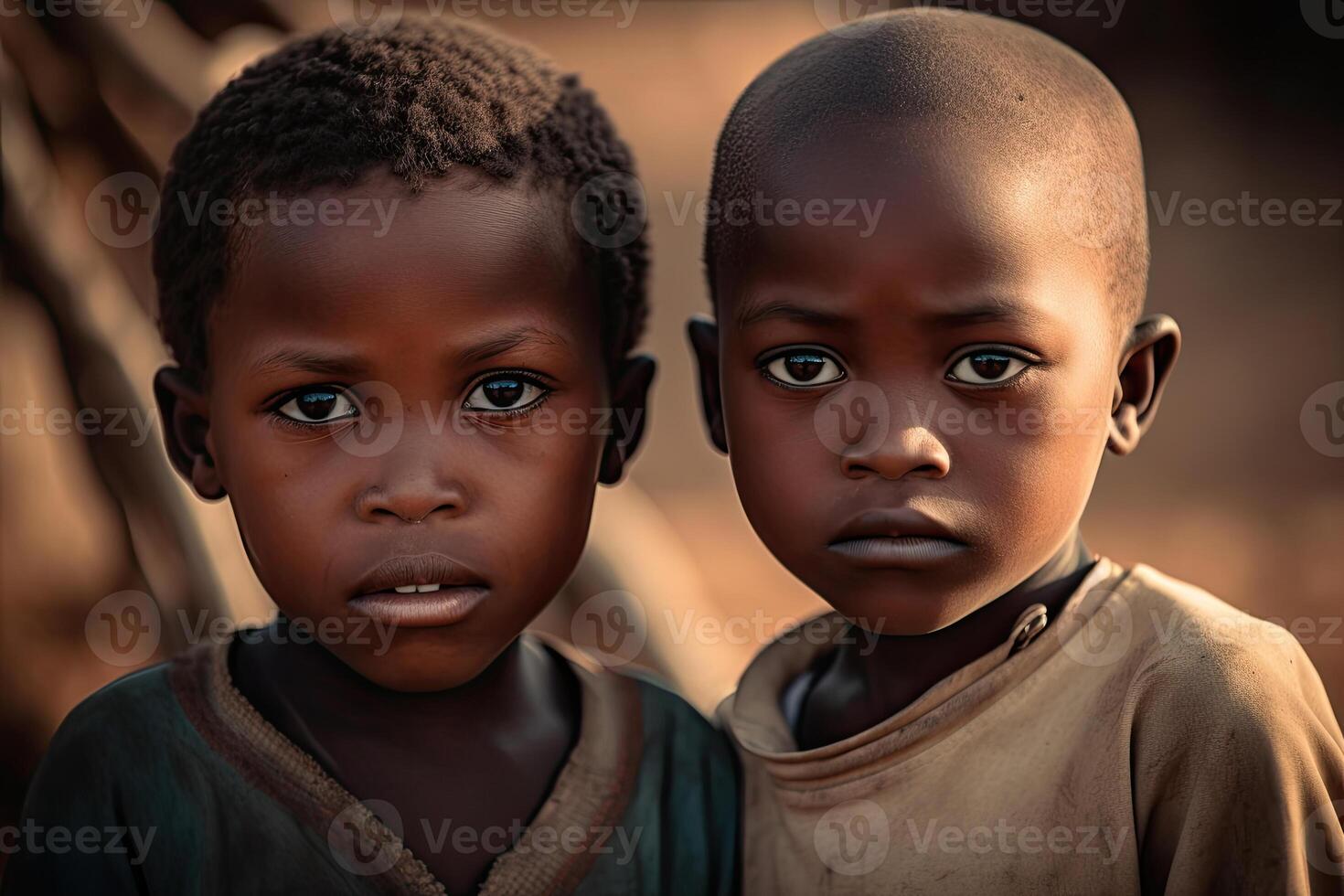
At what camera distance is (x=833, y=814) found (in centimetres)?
189

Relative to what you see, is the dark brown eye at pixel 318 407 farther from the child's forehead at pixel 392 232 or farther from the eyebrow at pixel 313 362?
the child's forehead at pixel 392 232

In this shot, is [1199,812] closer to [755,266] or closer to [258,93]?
[755,266]

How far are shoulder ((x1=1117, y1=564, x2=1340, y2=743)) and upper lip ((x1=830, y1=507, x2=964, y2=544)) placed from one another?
1.05 feet

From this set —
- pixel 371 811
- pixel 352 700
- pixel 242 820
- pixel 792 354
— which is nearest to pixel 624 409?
pixel 792 354

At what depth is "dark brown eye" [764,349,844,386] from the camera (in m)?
1.76

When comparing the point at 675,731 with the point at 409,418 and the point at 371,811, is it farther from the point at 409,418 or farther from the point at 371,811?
the point at 409,418

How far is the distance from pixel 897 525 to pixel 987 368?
0.79ft

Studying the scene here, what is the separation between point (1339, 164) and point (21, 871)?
6.60 m

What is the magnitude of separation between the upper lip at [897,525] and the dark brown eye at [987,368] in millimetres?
193

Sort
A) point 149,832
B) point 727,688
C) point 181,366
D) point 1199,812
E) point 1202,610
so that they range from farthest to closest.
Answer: point 727,688
point 181,366
point 149,832
point 1202,610
point 1199,812

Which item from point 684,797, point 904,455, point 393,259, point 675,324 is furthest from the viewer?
point 675,324

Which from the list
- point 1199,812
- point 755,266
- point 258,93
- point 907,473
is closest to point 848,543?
point 907,473

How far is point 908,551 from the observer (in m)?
1.68

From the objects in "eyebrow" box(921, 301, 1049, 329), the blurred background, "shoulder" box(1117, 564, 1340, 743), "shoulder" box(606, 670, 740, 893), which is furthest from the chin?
the blurred background
